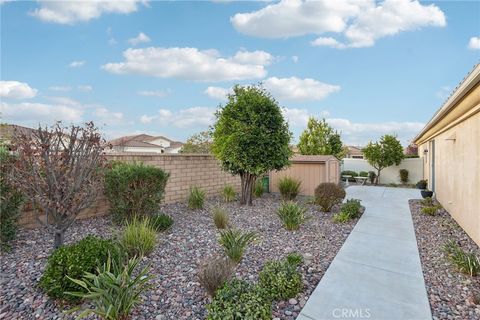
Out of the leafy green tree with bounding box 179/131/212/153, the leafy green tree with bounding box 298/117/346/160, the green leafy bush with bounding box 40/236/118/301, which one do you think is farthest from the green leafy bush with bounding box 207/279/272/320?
the leafy green tree with bounding box 179/131/212/153

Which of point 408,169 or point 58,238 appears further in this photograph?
point 408,169

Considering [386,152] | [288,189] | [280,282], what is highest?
[386,152]

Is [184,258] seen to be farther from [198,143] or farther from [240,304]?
[198,143]

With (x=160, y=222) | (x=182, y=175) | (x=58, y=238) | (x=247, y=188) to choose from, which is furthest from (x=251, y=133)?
(x=58, y=238)

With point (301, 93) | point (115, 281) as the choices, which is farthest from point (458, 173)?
point (115, 281)

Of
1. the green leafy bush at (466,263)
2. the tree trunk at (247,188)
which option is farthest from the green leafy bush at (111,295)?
the tree trunk at (247,188)

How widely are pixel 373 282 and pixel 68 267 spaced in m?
3.83

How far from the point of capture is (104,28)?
7602mm

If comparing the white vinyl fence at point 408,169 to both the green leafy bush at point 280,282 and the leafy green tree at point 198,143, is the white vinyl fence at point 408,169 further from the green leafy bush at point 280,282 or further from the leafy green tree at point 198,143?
the green leafy bush at point 280,282

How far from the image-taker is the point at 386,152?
1692 centimetres

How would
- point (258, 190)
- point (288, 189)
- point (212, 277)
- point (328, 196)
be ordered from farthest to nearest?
point (258, 190)
point (288, 189)
point (328, 196)
point (212, 277)

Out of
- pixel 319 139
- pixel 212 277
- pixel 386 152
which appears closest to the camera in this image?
pixel 212 277

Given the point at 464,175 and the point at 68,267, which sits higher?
the point at 464,175

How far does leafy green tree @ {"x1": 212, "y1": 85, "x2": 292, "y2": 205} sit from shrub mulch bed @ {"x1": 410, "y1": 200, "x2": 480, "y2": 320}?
4.39 m
